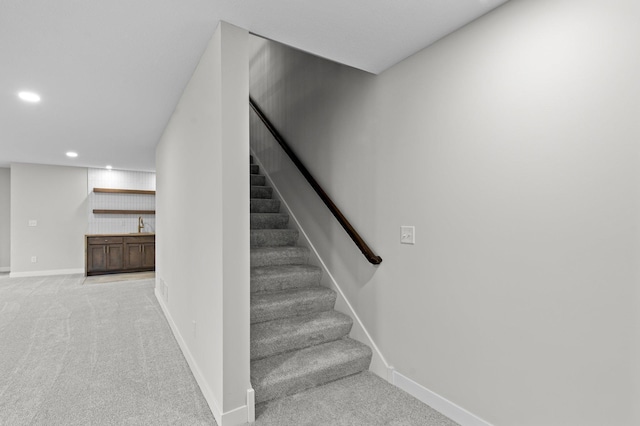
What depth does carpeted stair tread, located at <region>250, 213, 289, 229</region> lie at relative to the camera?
3.42 metres

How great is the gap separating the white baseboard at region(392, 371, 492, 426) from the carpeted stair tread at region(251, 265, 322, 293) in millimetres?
1047

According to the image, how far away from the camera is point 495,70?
164cm

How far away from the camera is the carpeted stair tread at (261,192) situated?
3903 millimetres

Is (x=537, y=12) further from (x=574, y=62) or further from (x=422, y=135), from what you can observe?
(x=422, y=135)

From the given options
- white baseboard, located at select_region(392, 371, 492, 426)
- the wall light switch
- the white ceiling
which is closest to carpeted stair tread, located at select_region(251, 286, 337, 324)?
white baseboard, located at select_region(392, 371, 492, 426)

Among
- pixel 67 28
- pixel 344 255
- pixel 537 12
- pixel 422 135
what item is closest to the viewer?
pixel 537 12

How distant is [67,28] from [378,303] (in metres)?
2.56

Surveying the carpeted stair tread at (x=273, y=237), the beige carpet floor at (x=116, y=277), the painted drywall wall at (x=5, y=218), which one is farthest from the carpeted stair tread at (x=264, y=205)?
the painted drywall wall at (x=5, y=218)

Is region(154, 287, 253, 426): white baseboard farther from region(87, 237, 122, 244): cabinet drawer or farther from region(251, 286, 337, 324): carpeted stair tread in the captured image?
region(87, 237, 122, 244): cabinet drawer

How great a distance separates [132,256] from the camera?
264 inches

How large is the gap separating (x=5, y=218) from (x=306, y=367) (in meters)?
8.02

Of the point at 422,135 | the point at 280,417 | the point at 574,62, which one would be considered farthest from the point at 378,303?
the point at 574,62

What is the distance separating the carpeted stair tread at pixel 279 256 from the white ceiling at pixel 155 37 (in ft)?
5.09

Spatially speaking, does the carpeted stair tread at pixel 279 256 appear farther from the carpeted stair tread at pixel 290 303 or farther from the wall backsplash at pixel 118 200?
the wall backsplash at pixel 118 200
